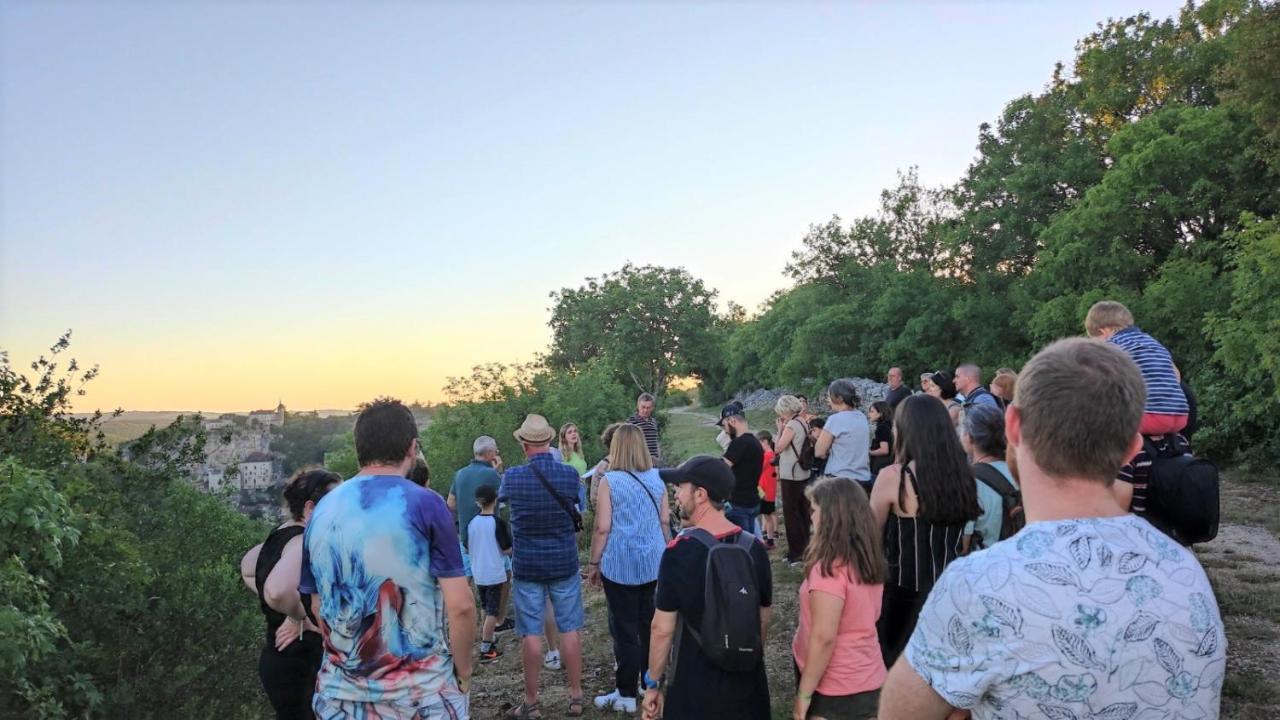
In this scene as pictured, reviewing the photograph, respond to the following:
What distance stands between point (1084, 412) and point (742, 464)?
19.2ft

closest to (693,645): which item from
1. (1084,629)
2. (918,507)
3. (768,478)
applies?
(918,507)

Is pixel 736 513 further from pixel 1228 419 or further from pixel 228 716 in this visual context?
pixel 1228 419

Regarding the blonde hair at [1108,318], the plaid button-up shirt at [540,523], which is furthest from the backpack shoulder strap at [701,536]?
the plaid button-up shirt at [540,523]

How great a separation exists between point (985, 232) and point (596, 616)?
28.3 meters

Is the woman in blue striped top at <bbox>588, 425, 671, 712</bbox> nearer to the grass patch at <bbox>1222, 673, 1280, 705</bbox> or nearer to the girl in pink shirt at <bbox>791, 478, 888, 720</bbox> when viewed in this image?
the girl in pink shirt at <bbox>791, 478, 888, 720</bbox>

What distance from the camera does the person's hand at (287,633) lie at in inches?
140

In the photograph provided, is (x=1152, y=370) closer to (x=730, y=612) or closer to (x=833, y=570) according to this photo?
(x=833, y=570)

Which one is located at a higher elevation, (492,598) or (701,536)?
(701,536)

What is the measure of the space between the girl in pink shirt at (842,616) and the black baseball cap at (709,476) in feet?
1.39

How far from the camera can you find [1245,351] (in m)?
15.5

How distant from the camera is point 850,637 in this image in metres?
3.24

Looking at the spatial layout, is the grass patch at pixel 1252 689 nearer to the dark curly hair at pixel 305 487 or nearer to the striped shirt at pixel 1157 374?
the striped shirt at pixel 1157 374

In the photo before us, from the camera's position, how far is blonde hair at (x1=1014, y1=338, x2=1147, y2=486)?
4.56ft

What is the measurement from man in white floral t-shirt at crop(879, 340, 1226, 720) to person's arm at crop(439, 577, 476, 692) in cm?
180
